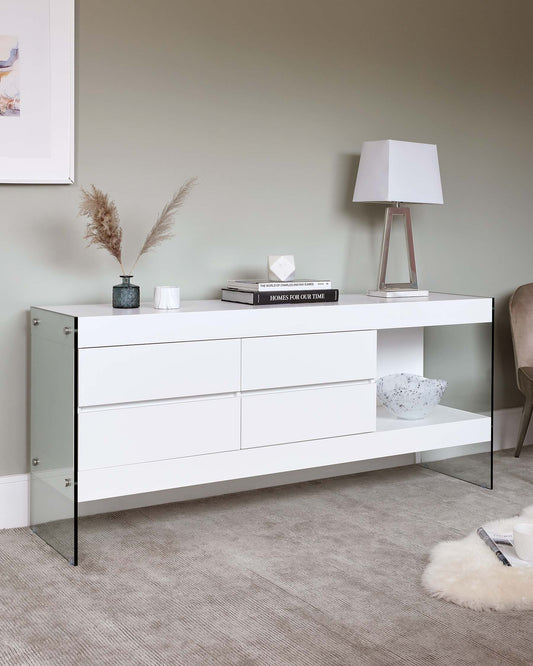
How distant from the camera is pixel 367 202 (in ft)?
11.4

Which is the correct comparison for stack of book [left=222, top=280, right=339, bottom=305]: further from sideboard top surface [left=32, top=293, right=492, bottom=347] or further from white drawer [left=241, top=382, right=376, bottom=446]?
white drawer [left=241, top=382, right=376, bottom=446]

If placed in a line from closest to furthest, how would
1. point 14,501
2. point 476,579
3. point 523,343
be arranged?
point 476,579 < point 14,501 < point 523,343

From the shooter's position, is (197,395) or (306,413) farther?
(306,413)

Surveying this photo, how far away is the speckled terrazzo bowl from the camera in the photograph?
324 centimetres

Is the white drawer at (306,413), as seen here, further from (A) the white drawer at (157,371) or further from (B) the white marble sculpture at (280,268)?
(B) the white marble sculpture at (280,268)

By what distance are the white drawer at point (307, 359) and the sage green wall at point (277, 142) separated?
47cm

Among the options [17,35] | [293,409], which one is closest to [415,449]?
[293,409]

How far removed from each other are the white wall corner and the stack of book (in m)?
0.96

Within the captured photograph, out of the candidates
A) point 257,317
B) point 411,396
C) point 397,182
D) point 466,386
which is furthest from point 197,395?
point 466,386

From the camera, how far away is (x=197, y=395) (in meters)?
2.71

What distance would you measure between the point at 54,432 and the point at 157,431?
1.06 ft

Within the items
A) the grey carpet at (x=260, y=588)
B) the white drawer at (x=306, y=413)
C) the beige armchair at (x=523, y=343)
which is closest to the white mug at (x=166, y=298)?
the white drawer at (x=306, y=413)

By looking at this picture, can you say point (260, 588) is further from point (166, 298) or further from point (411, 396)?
point (411, 396)

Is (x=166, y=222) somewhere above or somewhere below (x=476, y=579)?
above
